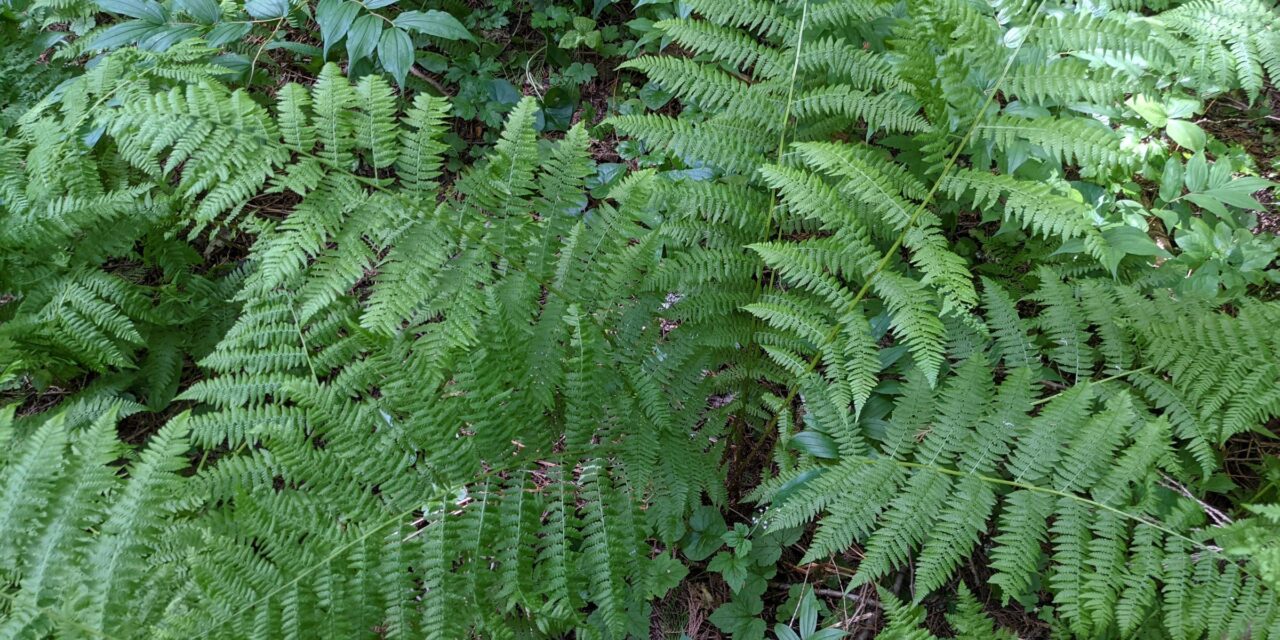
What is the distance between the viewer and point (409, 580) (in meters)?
1.80

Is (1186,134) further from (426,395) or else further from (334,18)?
(334,18)

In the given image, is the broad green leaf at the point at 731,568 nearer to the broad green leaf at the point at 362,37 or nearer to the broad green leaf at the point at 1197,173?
the broad green leaf at the point at 1197,173

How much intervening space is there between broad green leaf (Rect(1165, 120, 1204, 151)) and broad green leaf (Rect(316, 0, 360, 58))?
3.25 meters

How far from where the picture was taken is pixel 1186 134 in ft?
8.96

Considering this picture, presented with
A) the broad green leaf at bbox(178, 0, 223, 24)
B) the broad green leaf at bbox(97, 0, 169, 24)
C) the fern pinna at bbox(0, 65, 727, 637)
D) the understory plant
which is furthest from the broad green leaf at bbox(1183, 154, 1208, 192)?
the broad green leaf at bbox(97, 0, 169, 24)

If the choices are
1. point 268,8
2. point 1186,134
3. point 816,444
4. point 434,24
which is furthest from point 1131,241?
point 268,8

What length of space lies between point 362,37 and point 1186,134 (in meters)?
3.22

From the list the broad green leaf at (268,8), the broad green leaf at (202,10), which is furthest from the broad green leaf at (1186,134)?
the broad green leaf at (202,10)

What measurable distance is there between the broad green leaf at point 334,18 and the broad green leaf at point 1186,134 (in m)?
3.25

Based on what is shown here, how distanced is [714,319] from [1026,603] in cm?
134

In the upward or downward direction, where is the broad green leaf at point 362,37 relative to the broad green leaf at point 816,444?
upward

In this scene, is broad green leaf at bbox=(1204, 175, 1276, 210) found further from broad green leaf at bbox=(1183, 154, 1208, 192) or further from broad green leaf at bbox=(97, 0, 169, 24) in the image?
broad green leaf at bbox=(97, 0, 169, 24)

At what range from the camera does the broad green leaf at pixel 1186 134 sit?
273cm

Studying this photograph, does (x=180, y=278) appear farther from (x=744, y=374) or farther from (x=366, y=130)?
(x=744, y=374)
